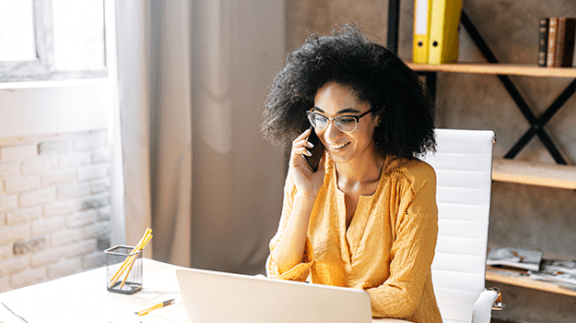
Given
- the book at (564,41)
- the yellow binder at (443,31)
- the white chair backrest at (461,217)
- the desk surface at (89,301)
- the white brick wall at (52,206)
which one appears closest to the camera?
the desk surface at (89,301)

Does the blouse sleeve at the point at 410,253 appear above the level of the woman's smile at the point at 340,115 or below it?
below

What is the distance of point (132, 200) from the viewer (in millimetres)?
2076

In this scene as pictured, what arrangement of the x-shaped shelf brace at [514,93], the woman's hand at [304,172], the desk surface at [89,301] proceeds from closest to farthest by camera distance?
the desk surface at [89,301] < the woman's hand at [304,172] < the x-shaped shelf brace at [514,93]

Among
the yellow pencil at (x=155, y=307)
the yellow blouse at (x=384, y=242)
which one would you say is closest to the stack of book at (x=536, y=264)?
the yellow blouse at (x=384, y=242)

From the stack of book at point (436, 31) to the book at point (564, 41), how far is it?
0.37 m

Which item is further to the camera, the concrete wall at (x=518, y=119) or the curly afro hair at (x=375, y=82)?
the concrete wall at (x=518, y=119)

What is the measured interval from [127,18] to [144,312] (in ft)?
4.08

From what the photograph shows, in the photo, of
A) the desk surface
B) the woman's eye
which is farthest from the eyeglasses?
the desk surface

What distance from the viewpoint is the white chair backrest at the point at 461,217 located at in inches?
60.4

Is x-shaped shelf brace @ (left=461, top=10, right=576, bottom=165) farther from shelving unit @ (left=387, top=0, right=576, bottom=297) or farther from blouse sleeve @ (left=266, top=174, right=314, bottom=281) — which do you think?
blouse sleeve @ (left=266, top=174, right=314, bottom=281)

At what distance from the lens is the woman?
1.21 metres

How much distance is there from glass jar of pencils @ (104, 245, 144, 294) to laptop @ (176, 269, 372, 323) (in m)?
0.33

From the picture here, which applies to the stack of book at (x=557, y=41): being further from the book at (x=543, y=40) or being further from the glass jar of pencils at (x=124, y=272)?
the glass jar of pencils at (x=124, y=272)

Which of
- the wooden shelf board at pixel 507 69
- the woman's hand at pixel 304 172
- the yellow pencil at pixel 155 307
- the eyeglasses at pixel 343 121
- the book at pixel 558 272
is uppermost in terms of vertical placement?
the wooden shelf board at pixel 507 69
